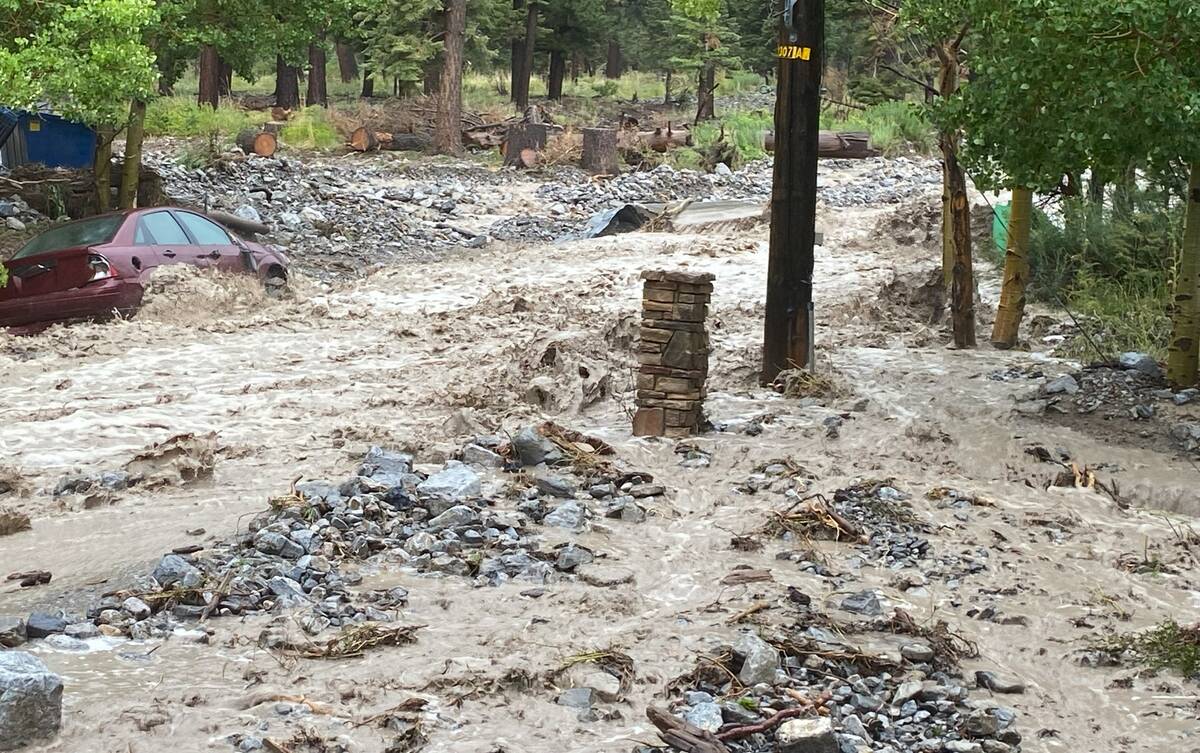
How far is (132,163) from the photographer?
18875mm

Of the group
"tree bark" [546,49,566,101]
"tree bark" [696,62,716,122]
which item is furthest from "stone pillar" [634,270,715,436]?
"tree bark" [546,49,566,101]

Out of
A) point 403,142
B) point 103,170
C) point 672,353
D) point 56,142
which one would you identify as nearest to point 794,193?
point 672,353

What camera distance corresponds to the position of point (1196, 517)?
7883mm

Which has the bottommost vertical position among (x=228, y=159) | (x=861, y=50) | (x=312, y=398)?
(x=312, y=398)

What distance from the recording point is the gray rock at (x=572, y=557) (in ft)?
21.7

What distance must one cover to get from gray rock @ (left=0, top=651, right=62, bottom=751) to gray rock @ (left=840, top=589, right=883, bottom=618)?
11.0ft

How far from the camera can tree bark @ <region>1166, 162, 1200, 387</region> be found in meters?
9.67

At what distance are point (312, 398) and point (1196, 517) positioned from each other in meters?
6.79

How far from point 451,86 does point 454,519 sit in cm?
2616

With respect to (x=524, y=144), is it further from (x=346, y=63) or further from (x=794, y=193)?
(x=346, y=63)

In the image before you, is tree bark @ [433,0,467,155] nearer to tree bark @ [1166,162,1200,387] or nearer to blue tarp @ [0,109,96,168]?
blue tarp @ [0,109,96,168]

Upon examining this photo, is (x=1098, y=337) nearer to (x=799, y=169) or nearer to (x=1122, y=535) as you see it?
(x=799, y=169)

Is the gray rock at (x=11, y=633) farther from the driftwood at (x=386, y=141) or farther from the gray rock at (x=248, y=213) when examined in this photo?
the driftwood at (x=386, y=141)

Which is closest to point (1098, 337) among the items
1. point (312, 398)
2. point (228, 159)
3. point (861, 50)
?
point (312, 398)
